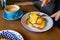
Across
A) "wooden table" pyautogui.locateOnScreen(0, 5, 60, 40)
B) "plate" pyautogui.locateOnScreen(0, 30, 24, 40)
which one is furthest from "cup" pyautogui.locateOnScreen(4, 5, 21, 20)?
"plate" pyautogui.locateOnScreen(0, 30, 24, 40)

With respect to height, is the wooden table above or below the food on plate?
below

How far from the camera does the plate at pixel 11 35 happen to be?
0.70 metres

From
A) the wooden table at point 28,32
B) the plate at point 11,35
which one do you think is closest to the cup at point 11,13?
the wooden table at point 28,32

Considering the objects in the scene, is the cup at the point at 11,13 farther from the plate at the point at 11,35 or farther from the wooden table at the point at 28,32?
the plate at the point at 11,35

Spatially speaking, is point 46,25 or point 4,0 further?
point 4,0

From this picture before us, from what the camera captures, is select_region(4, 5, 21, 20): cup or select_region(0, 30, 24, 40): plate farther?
select_region(4, 5, 21, 20): cup

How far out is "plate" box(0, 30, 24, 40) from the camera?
2.31 ft

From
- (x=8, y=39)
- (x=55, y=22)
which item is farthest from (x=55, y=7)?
(x=8, y=39)

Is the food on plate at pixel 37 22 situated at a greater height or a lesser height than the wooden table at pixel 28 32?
greater

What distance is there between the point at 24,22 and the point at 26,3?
27 cm

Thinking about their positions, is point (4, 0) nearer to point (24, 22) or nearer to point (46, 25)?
point (24, 22)

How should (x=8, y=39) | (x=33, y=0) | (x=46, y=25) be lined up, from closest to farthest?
(x=8, y=39), (x=46, y=25), (x=33, y=0)

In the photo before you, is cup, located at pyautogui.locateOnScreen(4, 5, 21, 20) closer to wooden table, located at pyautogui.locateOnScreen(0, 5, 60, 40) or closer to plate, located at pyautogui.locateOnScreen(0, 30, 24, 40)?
wooden table, located at pyautogui.locateOnScreen(0, 5, 60, 40)

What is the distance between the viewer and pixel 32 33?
78 centimetres
